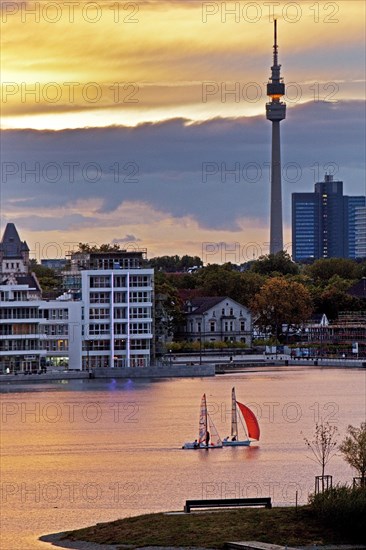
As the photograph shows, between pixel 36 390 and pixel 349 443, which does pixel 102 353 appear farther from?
pixel 349 443

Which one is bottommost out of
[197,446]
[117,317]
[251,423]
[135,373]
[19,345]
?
[197,446]

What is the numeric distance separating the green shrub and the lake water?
23.6 feet

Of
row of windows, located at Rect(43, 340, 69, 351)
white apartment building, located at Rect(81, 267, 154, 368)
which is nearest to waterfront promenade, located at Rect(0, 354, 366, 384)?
row of windows, located at Rect(43, 340, 69, 351)

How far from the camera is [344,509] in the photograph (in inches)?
1531

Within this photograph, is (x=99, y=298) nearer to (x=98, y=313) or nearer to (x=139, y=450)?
(x=98, y=313)

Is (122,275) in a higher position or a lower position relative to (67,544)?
higher

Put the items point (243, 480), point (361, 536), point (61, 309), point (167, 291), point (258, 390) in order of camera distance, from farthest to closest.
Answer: point (167, 291) < point (61, 309) < point (258, 390) < point (243, 480) < point (361, 536)

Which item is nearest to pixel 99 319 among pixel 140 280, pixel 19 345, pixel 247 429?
pixel 140 280

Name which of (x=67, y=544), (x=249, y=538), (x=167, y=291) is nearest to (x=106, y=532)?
(x=67, y=544)

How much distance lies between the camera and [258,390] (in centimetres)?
10531

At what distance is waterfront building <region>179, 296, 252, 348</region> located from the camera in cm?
15388

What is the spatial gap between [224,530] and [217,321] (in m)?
115

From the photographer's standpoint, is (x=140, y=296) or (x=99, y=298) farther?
(x=140, y=296)

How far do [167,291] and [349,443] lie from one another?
103792mm
